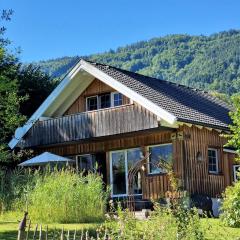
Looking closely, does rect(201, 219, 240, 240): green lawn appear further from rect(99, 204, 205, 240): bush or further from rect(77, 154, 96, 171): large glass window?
rect(77, 154, 96, 171): large glass window

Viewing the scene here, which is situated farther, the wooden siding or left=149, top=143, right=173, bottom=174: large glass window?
the wooden siding

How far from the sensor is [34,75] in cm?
3388

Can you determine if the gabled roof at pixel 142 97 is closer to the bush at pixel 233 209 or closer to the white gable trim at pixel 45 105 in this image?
the white gable trim at pixel 45 105

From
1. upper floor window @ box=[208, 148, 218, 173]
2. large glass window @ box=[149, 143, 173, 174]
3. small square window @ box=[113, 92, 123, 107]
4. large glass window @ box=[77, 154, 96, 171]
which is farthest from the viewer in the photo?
large glass window @ box=[77, 154, 96, 171]

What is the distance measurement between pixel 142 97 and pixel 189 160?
2.92 m

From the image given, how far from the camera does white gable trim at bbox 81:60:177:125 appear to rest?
20.9 m

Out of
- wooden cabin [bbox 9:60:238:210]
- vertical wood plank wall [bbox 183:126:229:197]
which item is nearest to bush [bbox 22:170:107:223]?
wooden cabin [bbox 9:60:238:210]

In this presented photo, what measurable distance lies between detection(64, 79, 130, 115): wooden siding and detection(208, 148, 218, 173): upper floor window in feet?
15.5

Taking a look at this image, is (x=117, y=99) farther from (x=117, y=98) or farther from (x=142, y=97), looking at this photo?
(x=142, y=97)

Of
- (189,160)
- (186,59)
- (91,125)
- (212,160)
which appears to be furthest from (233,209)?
(186,59)

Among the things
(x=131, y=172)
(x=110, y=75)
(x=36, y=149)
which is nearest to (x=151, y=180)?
(x=131, y=172)

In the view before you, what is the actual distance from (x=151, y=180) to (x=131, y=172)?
35.2 inches

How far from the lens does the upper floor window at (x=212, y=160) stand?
23.2 m

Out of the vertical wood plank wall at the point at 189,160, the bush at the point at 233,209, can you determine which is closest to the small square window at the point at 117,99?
the vertical wood plank wall at the point at 189,160
